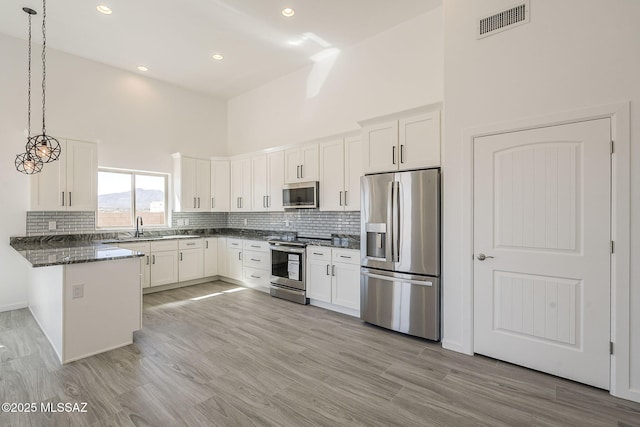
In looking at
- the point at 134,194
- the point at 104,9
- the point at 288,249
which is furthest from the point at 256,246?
the point at 104,9

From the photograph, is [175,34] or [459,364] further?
[175,34]

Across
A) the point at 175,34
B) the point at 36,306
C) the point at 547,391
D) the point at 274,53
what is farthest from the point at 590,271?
the point at 36,306

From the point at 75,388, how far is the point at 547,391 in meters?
3.67

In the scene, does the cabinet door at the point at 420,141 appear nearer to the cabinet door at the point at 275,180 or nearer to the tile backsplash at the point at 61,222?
the cabinet door at the point at 275,180

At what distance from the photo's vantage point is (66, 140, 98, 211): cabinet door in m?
4.36

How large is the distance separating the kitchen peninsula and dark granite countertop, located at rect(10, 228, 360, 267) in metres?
0.01

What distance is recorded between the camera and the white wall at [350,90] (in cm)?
396

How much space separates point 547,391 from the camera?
7.54ft

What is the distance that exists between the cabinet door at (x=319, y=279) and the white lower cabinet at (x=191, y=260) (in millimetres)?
2431

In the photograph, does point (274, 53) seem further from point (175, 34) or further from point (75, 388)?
point (75, 388)

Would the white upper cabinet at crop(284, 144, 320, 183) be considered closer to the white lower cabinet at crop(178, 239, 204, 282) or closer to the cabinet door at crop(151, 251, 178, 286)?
the white lower cabinet at crop(178, 239, 204, 282)

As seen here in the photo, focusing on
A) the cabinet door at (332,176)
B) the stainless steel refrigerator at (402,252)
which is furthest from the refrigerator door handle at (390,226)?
the cabinet door at (332,176)

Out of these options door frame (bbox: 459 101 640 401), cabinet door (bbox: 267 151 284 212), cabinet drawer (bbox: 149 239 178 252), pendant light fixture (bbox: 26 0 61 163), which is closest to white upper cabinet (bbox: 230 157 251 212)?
cabinet door (bbox: 267 151 284 212)

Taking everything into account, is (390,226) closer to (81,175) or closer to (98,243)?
(98,243)
